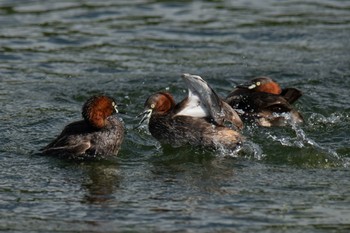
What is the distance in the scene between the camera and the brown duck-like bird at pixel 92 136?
36.0ft

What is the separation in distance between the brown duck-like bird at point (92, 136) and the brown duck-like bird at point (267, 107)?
7.38ft

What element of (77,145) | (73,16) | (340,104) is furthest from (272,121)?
(73,16)

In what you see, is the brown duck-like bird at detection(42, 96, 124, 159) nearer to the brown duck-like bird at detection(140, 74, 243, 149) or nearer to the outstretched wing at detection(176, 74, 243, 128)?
the brown duck-like bird at detection(140, 74, 243, 149)

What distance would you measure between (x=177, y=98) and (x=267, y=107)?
2027 mm

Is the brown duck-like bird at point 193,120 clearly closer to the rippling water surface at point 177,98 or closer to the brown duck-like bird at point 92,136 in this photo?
the rippling water surface at point 177,98

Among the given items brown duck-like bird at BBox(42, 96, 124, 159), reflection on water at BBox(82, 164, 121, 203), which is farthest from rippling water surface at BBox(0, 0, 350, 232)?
brown duck-like bird at BBox(42, 96, 124, 159)

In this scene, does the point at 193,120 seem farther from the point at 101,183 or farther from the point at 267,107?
the point at 101,183

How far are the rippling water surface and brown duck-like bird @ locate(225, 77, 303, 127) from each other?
0.20 meters

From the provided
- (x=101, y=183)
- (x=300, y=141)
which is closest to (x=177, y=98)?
(x=300, y=141)

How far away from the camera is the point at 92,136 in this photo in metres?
11.1

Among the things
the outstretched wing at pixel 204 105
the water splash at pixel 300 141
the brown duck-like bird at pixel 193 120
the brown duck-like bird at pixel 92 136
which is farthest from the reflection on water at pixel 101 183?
the water splash at pixel 300 141

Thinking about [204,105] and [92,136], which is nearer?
[92,136]

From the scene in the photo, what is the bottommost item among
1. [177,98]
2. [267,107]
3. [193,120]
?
[177,98]

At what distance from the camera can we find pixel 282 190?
9695mm
